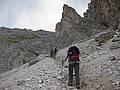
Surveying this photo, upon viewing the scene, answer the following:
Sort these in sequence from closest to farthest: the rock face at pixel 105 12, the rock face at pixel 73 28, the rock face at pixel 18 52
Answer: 1. the rock face at pixel 105 12
2. the rock face at pixel 18 52
3. the rock face at pixel 73 28

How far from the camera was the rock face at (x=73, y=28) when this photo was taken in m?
76.1

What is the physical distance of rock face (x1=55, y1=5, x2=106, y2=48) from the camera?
250 ft

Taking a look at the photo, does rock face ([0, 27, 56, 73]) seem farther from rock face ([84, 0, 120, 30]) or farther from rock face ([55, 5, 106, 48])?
rock face ([84, 0, 120, 30])

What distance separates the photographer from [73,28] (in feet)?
280

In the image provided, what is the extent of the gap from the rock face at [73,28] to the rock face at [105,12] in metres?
2.00

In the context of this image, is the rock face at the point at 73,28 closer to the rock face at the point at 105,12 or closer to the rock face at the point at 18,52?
the rock face at the point at 105,12

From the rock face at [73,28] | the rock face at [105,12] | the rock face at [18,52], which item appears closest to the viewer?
the rock face at [105,12]

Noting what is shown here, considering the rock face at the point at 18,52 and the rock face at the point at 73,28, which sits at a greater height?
the rock face at the point at 73,28

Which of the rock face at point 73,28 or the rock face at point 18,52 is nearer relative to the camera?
the rock face at point 18,52

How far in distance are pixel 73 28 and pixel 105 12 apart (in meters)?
15.5

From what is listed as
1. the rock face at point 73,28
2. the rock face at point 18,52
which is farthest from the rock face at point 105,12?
the rock face at point 18,52

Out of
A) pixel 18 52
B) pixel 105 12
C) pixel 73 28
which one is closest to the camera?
pixel 105 12

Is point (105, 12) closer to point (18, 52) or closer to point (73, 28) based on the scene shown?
point (73, 28)

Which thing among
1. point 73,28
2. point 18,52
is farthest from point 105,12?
point 18,52
